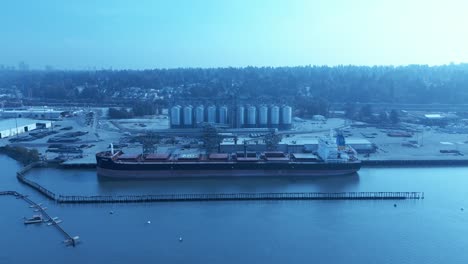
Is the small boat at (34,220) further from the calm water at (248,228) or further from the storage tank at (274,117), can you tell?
the storage tank at (274,117)

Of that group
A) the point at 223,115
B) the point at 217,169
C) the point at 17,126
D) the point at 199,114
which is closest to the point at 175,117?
the point at 199,114

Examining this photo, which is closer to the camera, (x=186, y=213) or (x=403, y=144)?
(x=186, y=213)

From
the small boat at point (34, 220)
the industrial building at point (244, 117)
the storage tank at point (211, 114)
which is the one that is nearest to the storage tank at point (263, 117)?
the industrial building at point (244, 117)

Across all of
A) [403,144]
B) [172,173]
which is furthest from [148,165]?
[403,144]

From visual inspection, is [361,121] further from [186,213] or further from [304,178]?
[186,213]

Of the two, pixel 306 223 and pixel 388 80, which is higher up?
pixel 388 80

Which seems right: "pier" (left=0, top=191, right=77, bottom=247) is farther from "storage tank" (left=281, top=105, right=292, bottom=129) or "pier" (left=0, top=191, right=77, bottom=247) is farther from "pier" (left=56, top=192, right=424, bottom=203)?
"storage tank" (left=281, top=105, right=292, bottom=129)

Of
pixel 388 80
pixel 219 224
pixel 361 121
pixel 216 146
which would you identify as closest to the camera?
pixel 219 224
